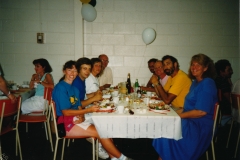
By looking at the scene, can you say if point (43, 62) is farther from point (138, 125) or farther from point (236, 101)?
point (236, 101)

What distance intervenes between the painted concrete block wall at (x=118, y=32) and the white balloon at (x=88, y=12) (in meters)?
0.20

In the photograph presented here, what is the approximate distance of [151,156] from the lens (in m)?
2.78

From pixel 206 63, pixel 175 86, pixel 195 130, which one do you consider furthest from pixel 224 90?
pixel 195 130

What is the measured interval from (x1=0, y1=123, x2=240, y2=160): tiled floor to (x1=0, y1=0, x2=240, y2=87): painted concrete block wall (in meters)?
1.82

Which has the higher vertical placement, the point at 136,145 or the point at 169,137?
the point at 169,137

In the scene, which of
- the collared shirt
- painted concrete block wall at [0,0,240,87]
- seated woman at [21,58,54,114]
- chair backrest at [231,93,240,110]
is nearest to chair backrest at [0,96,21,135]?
the collared shirt

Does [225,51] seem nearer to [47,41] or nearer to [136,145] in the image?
[136,145]

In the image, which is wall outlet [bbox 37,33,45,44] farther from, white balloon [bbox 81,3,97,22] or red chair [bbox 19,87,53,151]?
red chair [bbox 19,87,53,151]

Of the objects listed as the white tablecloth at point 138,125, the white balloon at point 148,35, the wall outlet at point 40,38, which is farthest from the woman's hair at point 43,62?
the white tablecloth at point 138,125

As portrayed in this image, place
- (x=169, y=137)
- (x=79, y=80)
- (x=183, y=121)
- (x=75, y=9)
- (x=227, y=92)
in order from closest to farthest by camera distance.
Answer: (x=169, y=137) → (x=183, y=121) → (x=79, y=80) → (x=227, y=92) → (x=75, y=9)

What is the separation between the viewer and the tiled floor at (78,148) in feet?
9.02

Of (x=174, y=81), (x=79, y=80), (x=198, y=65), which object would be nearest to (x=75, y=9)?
(x=79, y=80)

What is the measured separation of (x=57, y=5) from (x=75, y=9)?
1.43ft

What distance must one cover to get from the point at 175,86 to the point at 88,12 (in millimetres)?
2692
